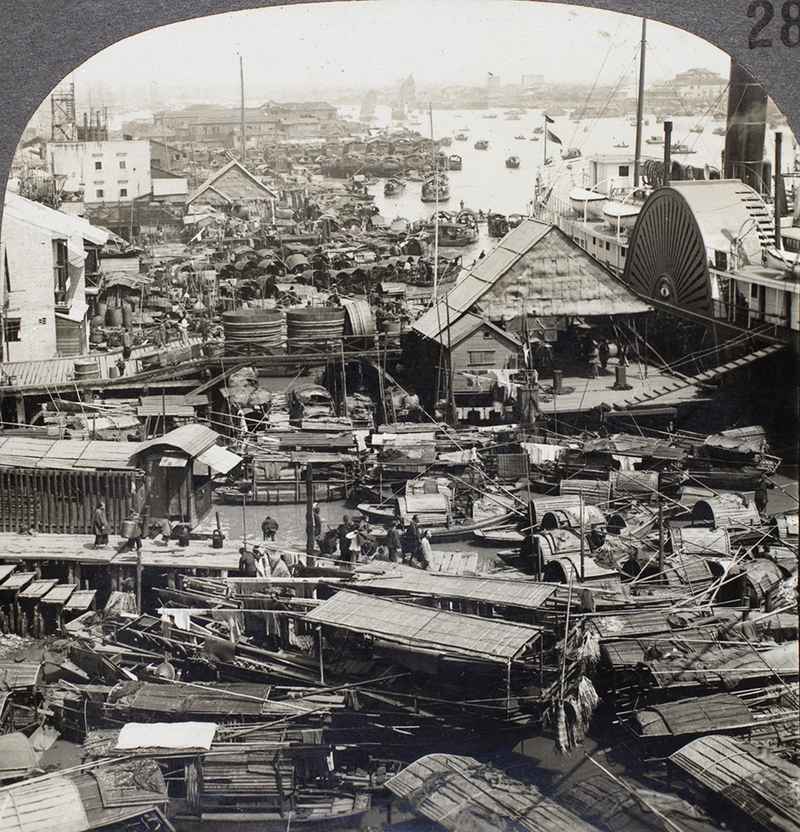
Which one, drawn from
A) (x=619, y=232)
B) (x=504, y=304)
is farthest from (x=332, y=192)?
(x=619, y=232)

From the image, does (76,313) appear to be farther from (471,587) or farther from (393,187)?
(471,587)

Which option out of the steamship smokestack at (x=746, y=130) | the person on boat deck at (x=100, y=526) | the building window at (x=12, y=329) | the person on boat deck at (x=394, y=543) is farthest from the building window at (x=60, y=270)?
the steamship smokestack at (x=746, y=130)

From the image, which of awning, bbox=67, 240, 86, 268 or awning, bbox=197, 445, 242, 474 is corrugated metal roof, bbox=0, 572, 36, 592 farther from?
awning, bbox=67, 240, 86, 268

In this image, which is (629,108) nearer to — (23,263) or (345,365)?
(345,365)

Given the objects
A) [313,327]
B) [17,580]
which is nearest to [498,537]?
[313,327]

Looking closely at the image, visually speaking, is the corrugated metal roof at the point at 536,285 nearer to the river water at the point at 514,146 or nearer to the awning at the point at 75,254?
the river water at the point at 514,146
